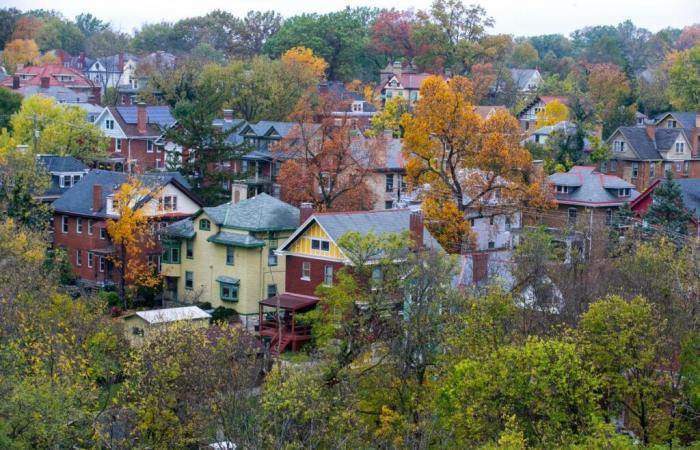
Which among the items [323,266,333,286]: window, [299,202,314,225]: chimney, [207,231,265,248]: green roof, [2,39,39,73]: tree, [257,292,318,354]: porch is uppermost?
[2,39,39,73]: tree

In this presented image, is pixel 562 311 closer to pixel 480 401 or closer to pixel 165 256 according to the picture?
pixel 480 401

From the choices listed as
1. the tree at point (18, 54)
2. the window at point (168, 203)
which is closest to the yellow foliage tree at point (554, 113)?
the window at point (168, 203)

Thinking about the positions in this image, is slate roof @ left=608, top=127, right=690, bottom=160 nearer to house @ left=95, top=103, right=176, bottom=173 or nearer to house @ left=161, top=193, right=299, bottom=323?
house @ left=161, top=193, right=299, bottom=323

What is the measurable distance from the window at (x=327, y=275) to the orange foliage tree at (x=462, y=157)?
876cm

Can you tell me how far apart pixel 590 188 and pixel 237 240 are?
2409cm

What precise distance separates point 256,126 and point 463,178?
67.6 ft

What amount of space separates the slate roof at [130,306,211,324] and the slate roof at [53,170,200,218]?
12.2m

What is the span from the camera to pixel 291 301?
52.9 meters

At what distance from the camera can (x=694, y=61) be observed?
10844 cm

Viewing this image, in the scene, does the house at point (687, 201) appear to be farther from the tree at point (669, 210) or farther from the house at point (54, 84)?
the house at point (54, 84)

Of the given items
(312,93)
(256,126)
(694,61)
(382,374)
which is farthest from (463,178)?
(694,61)

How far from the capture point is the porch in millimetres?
50094

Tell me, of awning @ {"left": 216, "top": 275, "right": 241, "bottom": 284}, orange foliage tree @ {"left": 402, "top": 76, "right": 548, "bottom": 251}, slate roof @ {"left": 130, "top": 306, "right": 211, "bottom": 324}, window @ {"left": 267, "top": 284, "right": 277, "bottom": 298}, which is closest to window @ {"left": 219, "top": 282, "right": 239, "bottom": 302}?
awning @ {"left": 216, "top": 275, "right": 241, "bottom": 284}

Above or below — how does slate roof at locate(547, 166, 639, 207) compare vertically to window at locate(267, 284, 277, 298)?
above
